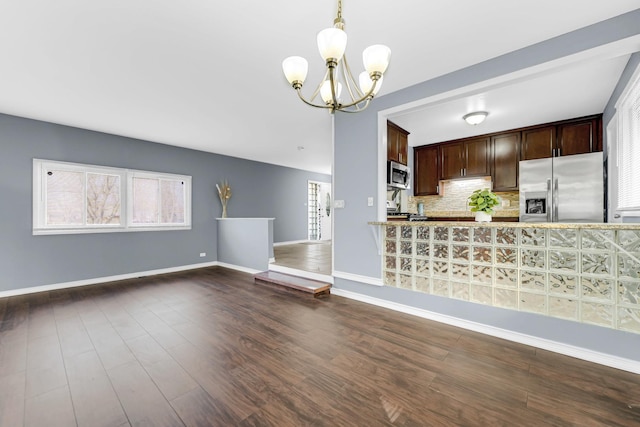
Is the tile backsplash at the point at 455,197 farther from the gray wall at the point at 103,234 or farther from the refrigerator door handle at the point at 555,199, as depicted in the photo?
the gray wall at the point at 103,234

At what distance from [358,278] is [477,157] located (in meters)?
3.37

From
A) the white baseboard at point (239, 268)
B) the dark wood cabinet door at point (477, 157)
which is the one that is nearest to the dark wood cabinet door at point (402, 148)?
the dark wood cabinet door at point (477, 157)

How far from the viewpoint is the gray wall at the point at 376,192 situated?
1977 mm

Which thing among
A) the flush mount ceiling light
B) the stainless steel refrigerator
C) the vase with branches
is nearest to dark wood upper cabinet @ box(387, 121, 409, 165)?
the flush mount ceiling light

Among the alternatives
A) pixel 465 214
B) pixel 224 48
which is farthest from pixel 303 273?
pixel 465 214

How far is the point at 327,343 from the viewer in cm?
231

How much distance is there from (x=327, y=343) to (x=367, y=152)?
7.40 ft

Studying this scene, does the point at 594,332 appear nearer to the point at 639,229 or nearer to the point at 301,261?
the point at 639,229

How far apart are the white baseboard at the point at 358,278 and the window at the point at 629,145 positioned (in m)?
2.39

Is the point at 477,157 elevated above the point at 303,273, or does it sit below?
above

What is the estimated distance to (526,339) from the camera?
2.27 meters

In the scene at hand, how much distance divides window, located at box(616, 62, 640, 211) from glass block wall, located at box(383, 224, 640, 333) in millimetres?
661

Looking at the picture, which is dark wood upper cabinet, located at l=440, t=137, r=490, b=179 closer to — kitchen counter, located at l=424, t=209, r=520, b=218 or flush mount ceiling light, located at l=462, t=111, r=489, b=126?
kitchen counter, located at l=424, t=209, r=520, b=218

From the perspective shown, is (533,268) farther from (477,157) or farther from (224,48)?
(224,48)
